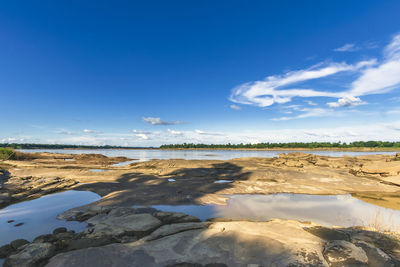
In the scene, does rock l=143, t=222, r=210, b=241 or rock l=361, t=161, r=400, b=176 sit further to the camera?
rock l=361, t=161, r=400, b=176

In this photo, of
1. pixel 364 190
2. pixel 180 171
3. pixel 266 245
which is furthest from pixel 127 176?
pixel 364 190

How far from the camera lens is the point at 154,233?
17.6 feet

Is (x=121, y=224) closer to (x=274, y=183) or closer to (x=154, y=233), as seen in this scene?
(x=154, y=233)

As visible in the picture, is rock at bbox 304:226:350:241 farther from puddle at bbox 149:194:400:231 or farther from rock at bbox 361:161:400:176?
rock at bbox 361:161:400:176

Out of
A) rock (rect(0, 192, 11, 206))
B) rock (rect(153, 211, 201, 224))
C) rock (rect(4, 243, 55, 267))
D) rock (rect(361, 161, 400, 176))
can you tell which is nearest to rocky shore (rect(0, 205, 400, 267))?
rock (rect(4, 243, 55, 267))

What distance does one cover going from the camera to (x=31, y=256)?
4.17 meters

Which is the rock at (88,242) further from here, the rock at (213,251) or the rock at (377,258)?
the rock at (377,258)

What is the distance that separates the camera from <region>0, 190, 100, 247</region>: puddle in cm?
618

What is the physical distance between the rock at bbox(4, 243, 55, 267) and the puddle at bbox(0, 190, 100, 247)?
169 cm

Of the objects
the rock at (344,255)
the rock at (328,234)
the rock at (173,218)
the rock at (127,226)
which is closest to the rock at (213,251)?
the rock at (344,255)

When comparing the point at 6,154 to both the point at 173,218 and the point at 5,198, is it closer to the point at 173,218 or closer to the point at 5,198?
the point at 5,198

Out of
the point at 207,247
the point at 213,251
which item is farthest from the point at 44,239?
the point at 213,251

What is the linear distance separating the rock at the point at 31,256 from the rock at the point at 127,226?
3.27ft

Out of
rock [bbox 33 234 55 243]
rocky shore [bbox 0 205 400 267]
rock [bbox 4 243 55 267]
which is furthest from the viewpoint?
rock [bbox 33 234 55 243]
